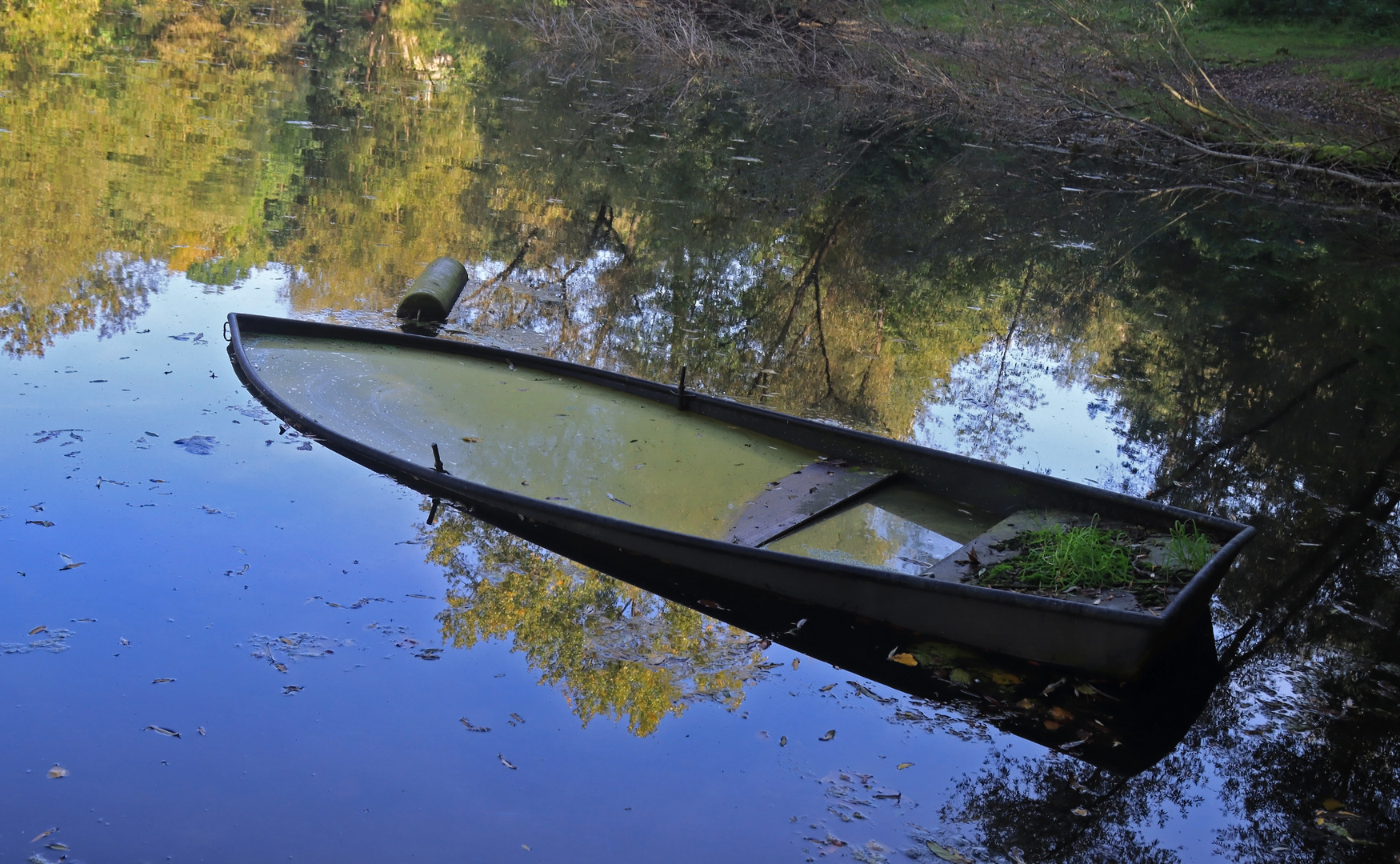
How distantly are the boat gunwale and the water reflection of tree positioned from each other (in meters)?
0.33

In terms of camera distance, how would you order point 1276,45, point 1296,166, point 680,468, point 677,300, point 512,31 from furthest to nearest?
point 512,31
point 1276,45
point 1296,166
point 677,300
point 680,468

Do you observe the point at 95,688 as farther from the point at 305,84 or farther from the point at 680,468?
the point at 305,84

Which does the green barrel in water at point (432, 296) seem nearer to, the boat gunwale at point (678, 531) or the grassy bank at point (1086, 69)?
the boat gunwale at point (678, 531)

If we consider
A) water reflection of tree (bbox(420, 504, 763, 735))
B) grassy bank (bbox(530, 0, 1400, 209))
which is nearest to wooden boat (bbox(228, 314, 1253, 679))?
water reflection of tree (bbox(420, 504, 763, 735))

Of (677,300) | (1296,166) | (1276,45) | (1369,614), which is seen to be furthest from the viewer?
(1276,45)

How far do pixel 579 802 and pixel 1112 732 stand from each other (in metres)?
2.38

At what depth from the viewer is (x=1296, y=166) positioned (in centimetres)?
1716

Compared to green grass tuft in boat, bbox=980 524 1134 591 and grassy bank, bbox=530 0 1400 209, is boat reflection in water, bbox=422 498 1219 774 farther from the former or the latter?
grassy bank, bbox=530 0 1400 209

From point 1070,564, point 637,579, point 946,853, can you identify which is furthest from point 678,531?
point 946,853

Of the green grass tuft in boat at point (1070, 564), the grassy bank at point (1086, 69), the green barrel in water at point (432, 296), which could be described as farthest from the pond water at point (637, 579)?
the grassy bank at point (1086, 69)

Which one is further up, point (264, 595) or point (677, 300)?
point (677, 300)

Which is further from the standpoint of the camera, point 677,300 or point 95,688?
point 677,300

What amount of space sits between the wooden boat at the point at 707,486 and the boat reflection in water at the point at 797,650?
0.41 ft

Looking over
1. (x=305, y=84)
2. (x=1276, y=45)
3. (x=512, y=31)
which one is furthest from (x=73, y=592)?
(x=512, y=31)
